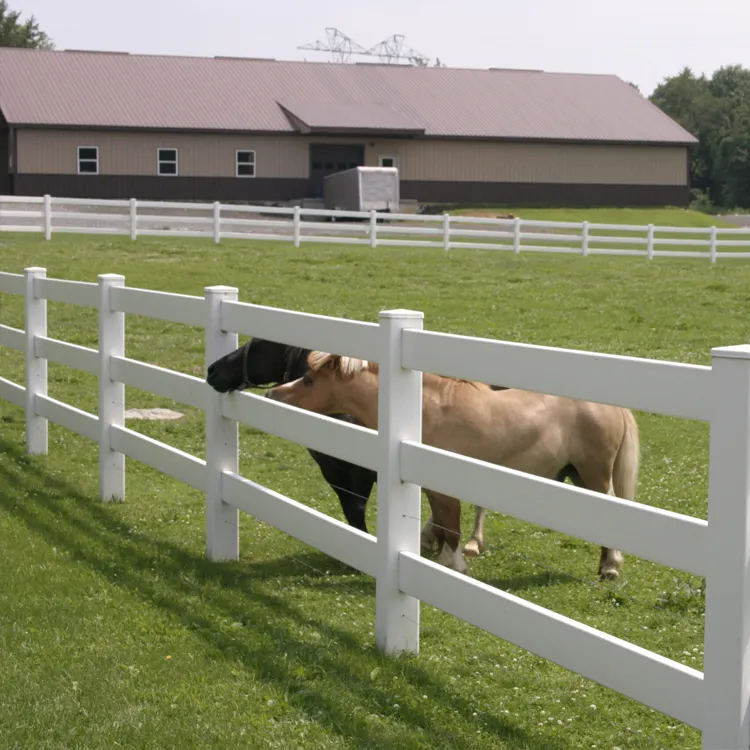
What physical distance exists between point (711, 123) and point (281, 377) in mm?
91843

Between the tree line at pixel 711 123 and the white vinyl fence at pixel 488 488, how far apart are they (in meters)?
70.4

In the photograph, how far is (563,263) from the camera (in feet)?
82.4

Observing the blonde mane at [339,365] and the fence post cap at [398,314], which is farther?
the blonde mane at [339,365]

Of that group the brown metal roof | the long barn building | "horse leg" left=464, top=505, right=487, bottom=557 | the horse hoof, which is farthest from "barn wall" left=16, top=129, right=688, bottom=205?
the horse hoof

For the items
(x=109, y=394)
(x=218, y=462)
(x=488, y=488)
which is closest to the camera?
(x=488, y=488)

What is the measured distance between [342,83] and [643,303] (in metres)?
32.4

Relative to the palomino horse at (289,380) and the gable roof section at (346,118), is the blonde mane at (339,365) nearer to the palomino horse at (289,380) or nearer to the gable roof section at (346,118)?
the palomino horse at (289,380)

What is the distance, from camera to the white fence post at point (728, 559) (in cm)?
336

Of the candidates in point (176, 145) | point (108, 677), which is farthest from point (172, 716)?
point (176, 145)

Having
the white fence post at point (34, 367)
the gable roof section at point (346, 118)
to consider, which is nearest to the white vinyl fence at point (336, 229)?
the gable roof section at point (346, 118)

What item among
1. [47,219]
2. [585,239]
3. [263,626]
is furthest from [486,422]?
[585,239]

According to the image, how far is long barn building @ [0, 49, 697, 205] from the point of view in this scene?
43750 millimetres

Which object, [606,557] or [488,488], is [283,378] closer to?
[606,557]

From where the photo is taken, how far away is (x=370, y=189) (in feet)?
137
